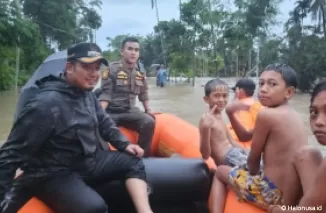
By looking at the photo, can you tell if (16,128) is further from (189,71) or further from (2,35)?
(189,71)

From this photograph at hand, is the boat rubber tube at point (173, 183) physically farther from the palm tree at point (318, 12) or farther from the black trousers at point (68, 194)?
the palm tree at point (318, 12)

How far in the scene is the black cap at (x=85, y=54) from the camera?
2402mm

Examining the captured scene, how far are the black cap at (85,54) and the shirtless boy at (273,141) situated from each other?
83cm

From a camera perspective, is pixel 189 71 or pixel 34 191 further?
pixel 189 71

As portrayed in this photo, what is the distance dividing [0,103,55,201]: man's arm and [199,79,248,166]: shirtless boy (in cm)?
106

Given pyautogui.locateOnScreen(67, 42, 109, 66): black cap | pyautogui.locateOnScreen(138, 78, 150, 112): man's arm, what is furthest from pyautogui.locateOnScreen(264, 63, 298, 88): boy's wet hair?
pyautogui.locateOnScreen(138, 78, 150, 112): man's arm

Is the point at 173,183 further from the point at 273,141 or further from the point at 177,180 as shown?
the point at 273,141

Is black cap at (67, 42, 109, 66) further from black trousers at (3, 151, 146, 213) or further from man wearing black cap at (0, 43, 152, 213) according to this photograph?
black trousers at (3, 151, 146, 213)

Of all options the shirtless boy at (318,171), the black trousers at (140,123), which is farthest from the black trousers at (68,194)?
the black trousers at (140,123)

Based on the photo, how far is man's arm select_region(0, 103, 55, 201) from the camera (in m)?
2.17

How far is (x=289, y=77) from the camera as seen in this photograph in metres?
2.31

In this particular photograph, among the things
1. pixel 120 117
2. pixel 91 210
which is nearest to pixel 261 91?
pixel 91 210

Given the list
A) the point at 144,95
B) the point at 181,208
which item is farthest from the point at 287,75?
the point at 144,95

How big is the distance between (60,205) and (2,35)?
59.6ft
